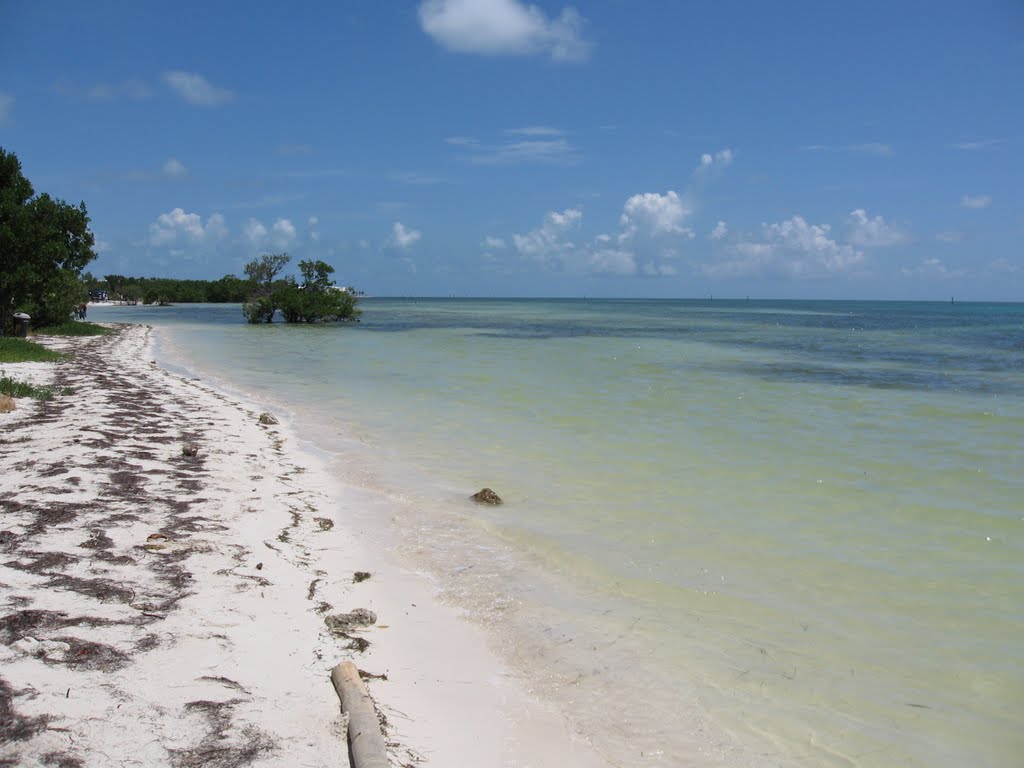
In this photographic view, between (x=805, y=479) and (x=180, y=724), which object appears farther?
(x=805, y=479)

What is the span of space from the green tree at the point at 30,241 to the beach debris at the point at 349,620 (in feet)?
67.9

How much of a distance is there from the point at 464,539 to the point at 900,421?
1027 centimetres

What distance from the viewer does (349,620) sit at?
→ 4.81 m

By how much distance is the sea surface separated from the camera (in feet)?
13.7

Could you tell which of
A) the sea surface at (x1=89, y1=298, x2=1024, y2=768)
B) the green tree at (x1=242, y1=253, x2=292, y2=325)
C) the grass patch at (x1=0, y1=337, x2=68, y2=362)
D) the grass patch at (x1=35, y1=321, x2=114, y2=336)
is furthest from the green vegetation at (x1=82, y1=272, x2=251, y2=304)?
the sea surface at (x1=89, y1=298, x2=1024, y2=768)

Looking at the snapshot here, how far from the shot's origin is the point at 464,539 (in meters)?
6.92

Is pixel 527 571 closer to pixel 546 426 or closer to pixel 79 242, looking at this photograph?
pixel 546 426

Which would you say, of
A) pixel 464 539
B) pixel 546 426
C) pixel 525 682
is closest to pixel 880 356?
pixel 546 426

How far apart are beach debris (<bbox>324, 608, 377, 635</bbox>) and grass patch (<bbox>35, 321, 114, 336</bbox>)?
2769cm

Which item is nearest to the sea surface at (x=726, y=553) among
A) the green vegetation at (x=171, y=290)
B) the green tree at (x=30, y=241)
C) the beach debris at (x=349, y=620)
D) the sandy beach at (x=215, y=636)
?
the sandy beach at (x=215, y=636)

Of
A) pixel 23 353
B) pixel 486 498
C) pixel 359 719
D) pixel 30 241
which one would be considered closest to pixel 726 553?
pixel 486 498

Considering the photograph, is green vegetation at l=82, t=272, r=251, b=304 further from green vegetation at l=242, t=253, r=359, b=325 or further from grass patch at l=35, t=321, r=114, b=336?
grass patch at l=35, t=321, r=114, b=336

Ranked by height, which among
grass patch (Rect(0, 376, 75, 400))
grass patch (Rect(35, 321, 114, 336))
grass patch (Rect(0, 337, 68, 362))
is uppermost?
grass patch (Rect(35, 321, 114, 336))

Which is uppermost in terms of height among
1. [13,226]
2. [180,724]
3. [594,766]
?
[13,226]
